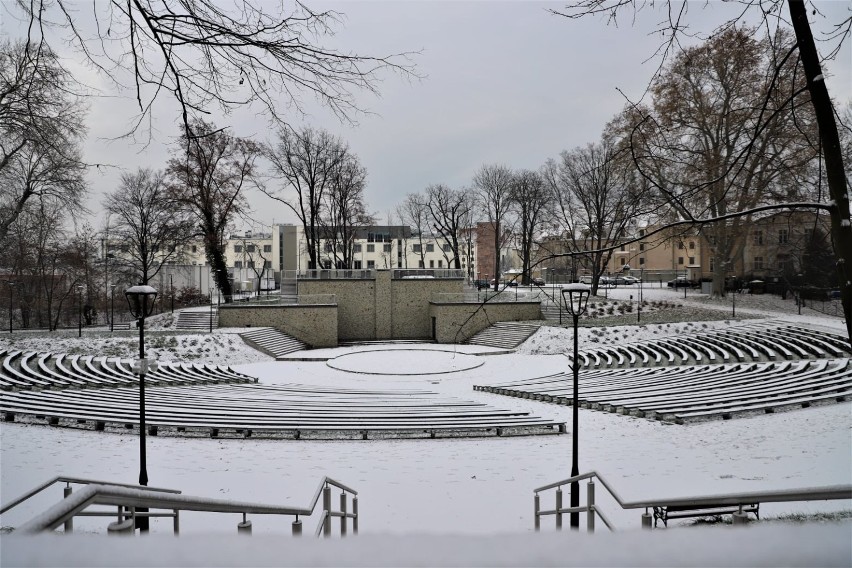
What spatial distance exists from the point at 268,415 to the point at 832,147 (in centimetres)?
1243

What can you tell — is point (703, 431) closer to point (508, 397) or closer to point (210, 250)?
point (508, 397)

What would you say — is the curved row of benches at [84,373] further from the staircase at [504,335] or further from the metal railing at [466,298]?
the metal railing at [466,298]

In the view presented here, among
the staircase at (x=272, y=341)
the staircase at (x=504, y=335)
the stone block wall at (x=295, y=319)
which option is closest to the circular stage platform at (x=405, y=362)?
the staircase at (x=504, y=335)

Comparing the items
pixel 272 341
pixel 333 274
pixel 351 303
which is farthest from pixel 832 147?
pixel 333 274

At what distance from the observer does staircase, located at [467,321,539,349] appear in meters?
30.8

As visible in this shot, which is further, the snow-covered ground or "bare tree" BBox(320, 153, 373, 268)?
"bare tree" BBox(320, 153, 373, 268)

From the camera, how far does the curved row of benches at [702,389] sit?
40.1 ft

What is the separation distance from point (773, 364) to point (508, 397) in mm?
9766

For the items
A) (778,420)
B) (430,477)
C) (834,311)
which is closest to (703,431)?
(778,420)

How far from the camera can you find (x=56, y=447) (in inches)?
363

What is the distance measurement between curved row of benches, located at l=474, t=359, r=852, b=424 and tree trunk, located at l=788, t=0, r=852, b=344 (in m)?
9.22

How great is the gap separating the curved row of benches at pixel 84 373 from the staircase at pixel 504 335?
16294mm

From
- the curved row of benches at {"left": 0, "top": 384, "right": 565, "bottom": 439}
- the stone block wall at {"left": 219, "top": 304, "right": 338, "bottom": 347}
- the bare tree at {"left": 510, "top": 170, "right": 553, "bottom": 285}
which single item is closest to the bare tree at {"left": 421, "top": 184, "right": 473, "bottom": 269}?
the bare tree at {"left": 510, "top": 170, "right": 553, "bottom": 285}

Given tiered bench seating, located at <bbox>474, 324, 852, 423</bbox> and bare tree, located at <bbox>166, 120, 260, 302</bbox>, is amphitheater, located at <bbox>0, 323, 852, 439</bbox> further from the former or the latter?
bare tree, located at <bbox>166, 120, 260, 302</bbox>
